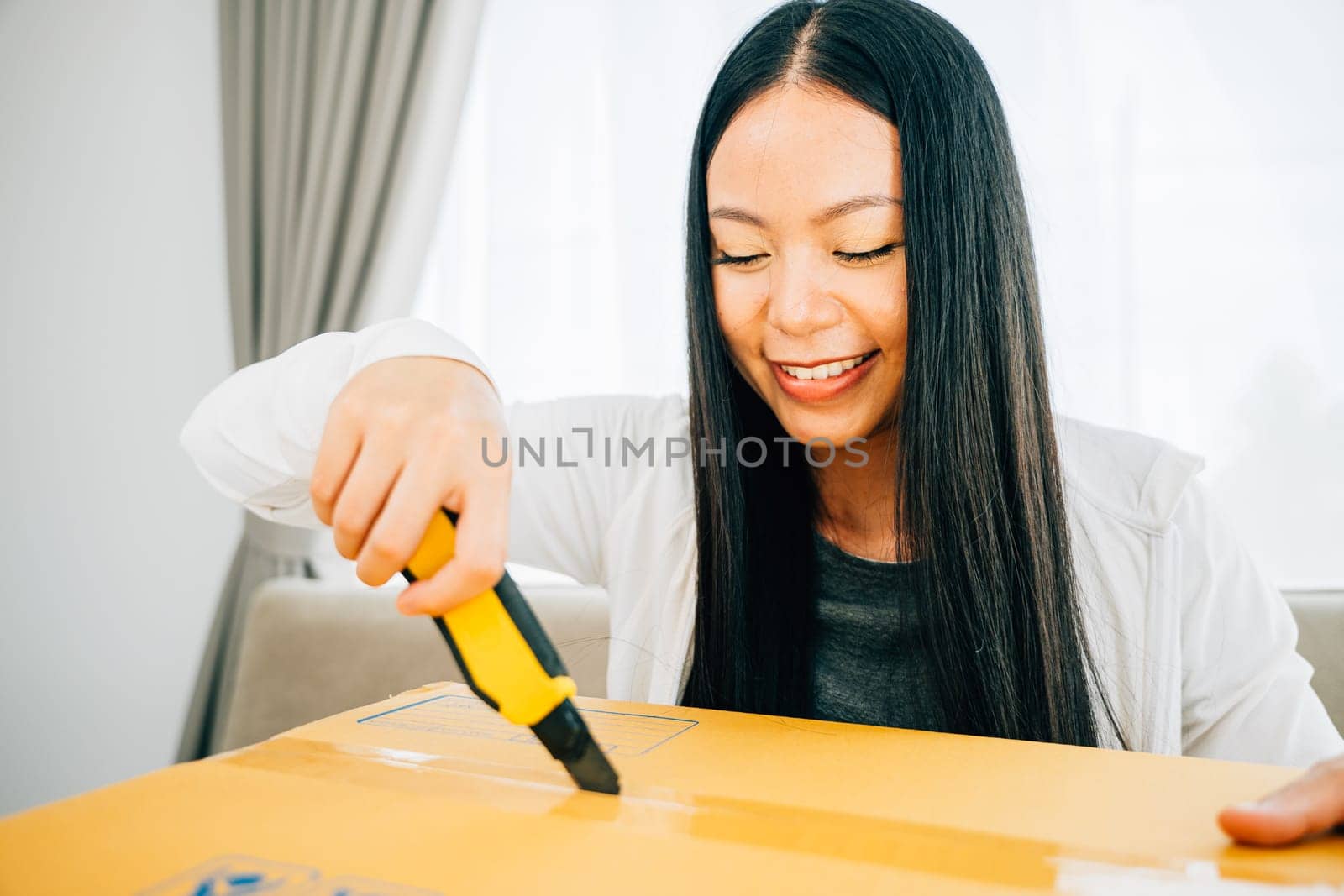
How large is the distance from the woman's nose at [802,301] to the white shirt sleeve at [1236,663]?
16.4 inches

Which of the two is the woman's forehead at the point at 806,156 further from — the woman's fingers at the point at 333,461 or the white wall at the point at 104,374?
the white wall at the point at 104,374

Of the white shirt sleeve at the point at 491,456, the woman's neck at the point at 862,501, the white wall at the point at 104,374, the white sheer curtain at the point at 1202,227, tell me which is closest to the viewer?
the white shirt sleeve at the point at 491,456

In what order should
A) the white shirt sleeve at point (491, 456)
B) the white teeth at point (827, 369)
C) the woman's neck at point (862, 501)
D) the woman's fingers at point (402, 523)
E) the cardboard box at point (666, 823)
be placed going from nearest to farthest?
the cardboard box at point (666, 823)
the woman's fingers at point (402, 523)
the white shirt sleeve at point (491, 456)
the white teeth at point (827, 369)
the woman's neck at point (862, 501)

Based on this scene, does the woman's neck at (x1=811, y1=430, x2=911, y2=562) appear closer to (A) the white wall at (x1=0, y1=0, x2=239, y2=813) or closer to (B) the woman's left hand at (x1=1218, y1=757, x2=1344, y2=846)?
(B) the woman's left hand at (x1=1218, y1=757, x2=1344, y2=846)

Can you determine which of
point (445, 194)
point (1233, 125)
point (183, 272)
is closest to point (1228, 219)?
point (1233, 125)

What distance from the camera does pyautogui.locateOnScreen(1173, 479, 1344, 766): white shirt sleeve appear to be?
72cm

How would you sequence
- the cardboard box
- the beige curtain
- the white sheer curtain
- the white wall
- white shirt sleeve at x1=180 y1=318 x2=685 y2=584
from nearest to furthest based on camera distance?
the cardboard box → white shirt sleeve at x1=180 y1=318 x2=685 y2=584 → the white sheer curtain → the white wall → the beige curtain

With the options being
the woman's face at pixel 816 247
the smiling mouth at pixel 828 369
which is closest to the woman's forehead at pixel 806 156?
the woman's face at pixel 816 247

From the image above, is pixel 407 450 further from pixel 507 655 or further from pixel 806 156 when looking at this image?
pixel 806 156

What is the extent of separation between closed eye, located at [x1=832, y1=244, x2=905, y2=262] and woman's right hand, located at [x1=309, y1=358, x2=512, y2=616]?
342mm

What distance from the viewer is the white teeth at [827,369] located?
0.73 metres

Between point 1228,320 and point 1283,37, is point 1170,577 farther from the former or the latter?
point 1283,37

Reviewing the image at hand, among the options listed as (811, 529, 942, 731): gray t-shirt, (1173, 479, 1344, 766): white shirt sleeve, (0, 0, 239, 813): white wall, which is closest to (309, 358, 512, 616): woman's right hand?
(811, 529, 942, 731): gray t-shirt

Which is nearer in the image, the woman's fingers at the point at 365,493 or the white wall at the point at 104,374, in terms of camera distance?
the woman's fingers at the point at 365,493
